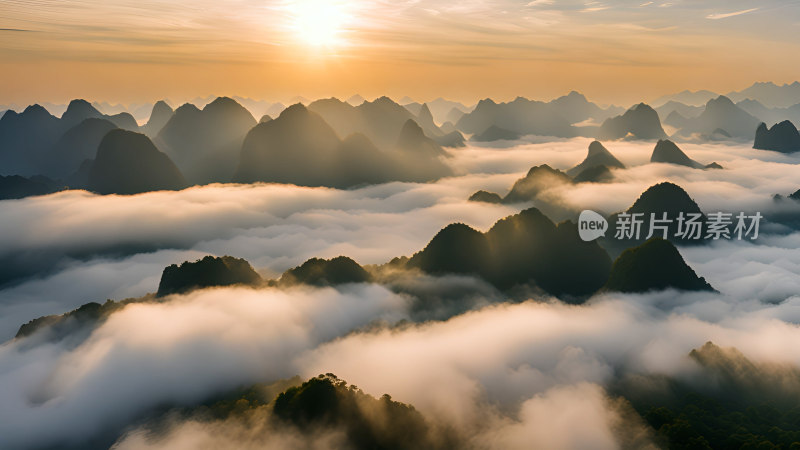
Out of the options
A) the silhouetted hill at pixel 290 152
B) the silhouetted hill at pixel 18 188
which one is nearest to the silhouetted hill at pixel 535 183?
the silhouetted hill at pixel 290 152

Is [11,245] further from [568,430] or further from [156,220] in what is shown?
[568,430]

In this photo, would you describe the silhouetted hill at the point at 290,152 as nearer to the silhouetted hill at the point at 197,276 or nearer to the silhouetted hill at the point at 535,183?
the silhouetted hill at the point at 535,183

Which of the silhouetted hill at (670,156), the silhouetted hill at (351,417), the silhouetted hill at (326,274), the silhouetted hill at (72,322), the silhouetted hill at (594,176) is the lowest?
the silhouetted hill at (72,322)

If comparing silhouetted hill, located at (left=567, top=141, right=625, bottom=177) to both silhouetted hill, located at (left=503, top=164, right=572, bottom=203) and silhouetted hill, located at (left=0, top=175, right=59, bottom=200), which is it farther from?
silhouetted hill, located at (left=0, top=175, right=59, bottom=200)

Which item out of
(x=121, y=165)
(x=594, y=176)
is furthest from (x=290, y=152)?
(x=594, y=176)

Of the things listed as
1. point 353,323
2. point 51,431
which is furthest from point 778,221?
point 51,431

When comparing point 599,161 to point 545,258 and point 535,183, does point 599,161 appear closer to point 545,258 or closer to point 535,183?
point 535,183
